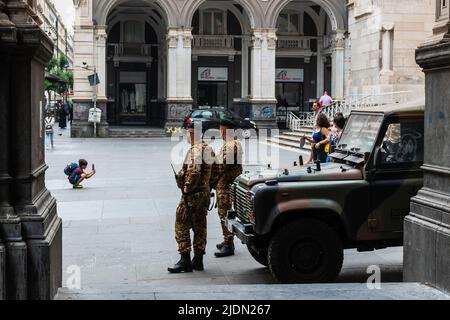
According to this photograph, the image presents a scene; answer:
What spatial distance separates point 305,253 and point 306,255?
27 millimetres

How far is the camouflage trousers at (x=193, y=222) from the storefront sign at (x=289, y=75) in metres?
35.5

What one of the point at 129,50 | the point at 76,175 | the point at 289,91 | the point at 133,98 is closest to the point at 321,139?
the point at 76,175

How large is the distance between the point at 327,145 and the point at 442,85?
250 inches

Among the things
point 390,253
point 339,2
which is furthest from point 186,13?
point 390,253

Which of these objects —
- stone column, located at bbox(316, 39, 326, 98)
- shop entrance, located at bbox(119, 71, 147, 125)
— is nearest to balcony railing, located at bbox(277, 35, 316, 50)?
stone column, located at bbox(316, 39, 326, 98)

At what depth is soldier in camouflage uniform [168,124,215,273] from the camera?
27.4 feet

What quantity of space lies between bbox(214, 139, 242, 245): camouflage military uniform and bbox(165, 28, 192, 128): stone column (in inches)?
1112

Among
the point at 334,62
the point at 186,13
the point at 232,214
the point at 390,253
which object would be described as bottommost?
the point at 390,253

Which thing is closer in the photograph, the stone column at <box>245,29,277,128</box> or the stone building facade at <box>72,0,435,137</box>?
the stone building facade at <box>72,0,435,137</box>

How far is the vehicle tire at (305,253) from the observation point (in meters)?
7.56

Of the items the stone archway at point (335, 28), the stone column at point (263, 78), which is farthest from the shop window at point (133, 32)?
the stone archway at point (335, 28)

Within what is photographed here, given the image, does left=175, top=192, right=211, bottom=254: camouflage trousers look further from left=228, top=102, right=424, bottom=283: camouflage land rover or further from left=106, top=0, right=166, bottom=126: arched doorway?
left=106, top=0, right=166, bottom=126: arched doorway
